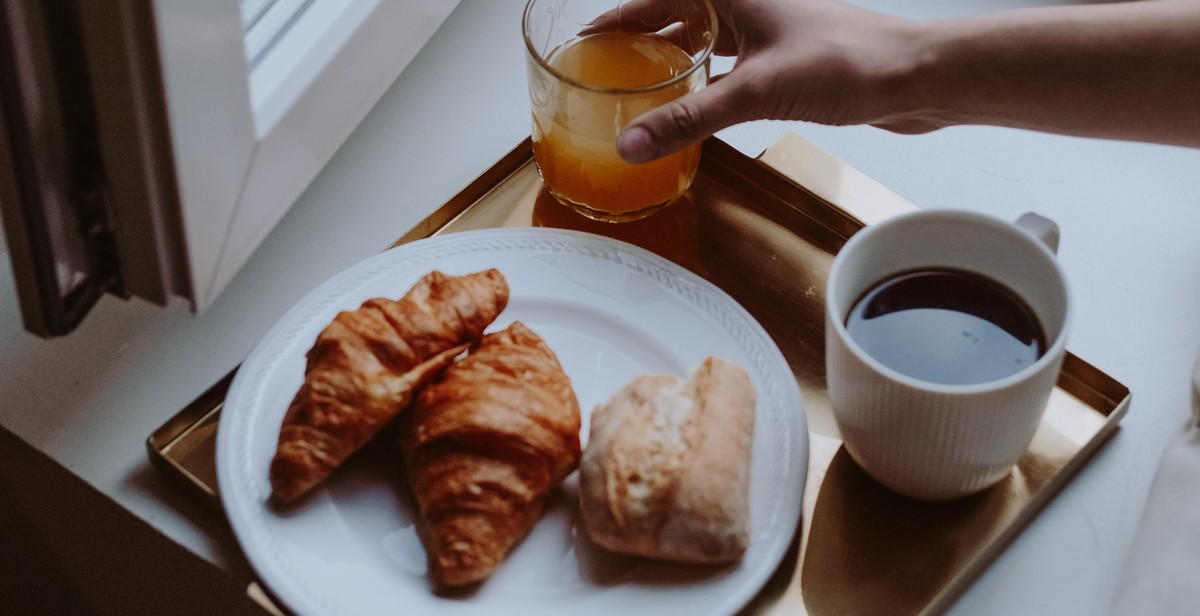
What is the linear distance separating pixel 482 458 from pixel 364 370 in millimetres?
99

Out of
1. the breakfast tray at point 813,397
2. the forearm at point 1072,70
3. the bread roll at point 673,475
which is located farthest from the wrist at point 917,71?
the bread roll at point 673,475

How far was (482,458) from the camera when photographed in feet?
2.40

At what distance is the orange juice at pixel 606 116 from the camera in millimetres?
886

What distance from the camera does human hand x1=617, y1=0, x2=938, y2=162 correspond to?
888mm

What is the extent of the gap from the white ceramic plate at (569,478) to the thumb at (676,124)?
0.09 metres

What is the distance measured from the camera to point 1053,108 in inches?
35.7

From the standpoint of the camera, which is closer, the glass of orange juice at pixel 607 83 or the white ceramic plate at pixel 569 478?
the white ceramic plate at pixel 569 478

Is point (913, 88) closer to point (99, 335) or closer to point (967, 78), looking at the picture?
point (967, 78)

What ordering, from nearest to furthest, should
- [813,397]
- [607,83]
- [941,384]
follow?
[941,384] < [813,397] < [607,83]

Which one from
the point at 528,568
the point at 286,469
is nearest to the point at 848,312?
the point at 528,568

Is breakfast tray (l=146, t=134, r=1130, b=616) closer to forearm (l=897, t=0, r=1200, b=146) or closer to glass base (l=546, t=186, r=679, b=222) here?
glass base (l=546, t=186, r=679, b=222)

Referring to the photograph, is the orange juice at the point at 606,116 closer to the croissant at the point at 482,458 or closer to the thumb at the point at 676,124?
the thumb at the point at 676,124

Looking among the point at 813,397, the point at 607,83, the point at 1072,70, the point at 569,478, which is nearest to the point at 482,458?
the point at 569,478

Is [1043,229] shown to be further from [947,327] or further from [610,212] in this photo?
[610,212]
